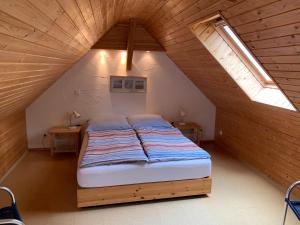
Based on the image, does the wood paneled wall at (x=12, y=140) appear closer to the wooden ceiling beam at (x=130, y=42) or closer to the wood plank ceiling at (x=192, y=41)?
the wood plank ceiling at (x=192, y=41)

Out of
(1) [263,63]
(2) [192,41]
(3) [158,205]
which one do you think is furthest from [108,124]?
(1) [263,63]

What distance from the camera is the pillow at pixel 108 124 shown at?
12.9 ft

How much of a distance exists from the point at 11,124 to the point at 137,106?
210 cm

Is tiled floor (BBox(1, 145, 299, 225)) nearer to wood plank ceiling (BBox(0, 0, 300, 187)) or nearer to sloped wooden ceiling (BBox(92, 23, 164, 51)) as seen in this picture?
wood plank ceiling (BBox(0, 0, 300, 187))

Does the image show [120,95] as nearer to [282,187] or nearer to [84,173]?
[84,173]

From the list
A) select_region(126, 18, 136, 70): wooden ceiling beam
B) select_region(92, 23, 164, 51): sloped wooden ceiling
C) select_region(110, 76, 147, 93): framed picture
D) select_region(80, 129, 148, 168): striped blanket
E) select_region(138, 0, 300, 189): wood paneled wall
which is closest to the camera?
select_region(138, 0, 300, 189): wood paneled wall

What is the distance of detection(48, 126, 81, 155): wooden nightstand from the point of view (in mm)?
4144

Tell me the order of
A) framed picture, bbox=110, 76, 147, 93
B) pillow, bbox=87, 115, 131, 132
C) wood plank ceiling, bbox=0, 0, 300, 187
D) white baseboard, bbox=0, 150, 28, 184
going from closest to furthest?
wood plank ceiling, bbox=0, 0, 300, 187 → white baseboard, bbox=0, 150, 28, 184 → pillow, bbox=87, 115, 131, 132 → framed picture, bbox=110, 76, 147, 93

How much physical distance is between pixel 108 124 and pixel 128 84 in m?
0.95

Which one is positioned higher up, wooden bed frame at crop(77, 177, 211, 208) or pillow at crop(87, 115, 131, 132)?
pillow at crop(87, 115, 131, 132)

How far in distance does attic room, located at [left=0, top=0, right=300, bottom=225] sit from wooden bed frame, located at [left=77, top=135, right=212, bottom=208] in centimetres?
1

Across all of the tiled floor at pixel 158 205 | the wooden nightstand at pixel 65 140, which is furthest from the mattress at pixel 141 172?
the wooden nightstand at pixel 65 140

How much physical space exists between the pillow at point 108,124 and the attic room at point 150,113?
25mm

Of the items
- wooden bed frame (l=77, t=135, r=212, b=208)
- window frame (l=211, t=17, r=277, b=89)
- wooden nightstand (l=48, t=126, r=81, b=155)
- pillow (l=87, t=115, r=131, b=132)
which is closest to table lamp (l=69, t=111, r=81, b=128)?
wooden nightstand (l=48, t=126, r=81, b=155)
